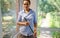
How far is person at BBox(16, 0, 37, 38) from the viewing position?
1305 millimetres

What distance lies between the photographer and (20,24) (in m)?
1.32

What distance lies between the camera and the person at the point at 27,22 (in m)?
1.30

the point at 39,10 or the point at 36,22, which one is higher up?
the point at 39,10

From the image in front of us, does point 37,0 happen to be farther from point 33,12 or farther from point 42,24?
point 42,24

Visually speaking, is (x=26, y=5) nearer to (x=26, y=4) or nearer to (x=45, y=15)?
(x=26, y=4)

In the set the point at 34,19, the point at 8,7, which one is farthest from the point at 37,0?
the point at 8,7

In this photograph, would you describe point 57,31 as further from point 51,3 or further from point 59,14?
point 51,3

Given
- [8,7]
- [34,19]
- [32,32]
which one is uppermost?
[8,7]

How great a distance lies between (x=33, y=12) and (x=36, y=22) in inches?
3.7

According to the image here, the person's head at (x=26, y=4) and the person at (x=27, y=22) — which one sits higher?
the person's head at (x=26, y=4)

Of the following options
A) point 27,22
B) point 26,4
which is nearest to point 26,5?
point 26,4

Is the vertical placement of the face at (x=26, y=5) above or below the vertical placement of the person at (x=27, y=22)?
above

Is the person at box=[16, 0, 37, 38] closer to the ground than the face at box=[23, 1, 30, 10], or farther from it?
closer to the ground

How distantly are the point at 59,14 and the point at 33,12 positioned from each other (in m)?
0.23
